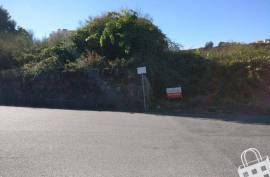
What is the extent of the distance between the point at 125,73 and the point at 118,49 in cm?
278

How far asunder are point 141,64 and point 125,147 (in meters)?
12.5

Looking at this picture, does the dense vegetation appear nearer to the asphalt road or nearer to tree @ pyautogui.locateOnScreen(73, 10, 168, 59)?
tree @ pyautogui.locateOnScreen(73, 10, 168, 59)

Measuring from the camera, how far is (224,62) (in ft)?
68.4

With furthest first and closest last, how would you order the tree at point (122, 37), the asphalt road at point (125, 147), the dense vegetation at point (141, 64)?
the tree at point (122, 37) → the dense vegetation at point (141, 64) → the asphalt road at point (125, 147)

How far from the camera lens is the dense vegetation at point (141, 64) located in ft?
63.4

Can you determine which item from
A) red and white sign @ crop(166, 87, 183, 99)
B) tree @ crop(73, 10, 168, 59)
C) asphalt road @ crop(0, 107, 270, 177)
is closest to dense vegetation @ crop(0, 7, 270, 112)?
tree @ crop(73, 10, 168, 59)

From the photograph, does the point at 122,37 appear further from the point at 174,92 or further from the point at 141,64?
the point at 174,92

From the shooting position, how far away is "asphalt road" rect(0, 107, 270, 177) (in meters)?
6.77

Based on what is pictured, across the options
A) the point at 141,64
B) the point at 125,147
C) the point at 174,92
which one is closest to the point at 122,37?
the point at 141,64

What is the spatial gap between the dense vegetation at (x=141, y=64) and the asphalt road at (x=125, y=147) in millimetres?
6420

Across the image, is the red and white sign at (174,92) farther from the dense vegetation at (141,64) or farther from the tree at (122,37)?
the tree at (122,37)

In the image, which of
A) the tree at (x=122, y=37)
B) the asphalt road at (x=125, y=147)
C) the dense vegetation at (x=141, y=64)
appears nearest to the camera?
the asphalt road at (x=125, y=147)

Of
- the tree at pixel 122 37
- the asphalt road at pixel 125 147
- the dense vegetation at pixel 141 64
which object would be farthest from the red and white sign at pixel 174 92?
the asphalt road at pixel 125 147

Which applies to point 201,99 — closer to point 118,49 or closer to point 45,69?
point 118,49
